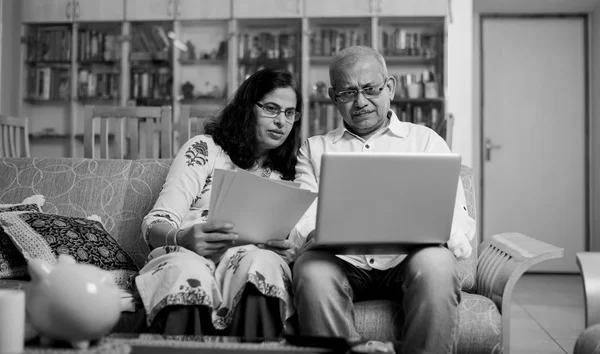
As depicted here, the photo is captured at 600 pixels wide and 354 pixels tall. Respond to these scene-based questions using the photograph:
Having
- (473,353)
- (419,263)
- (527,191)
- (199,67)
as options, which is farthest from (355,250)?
(527,191)

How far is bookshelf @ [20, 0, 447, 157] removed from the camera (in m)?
4.90

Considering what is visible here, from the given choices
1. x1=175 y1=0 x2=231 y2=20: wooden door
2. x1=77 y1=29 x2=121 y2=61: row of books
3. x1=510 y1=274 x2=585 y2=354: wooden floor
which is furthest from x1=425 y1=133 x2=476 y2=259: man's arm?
x1=77 y1=29 x2=121 y2=61: row of books

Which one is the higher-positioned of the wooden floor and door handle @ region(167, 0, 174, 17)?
door handle @ region(167, 0, 174, 17)

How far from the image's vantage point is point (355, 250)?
1.48 metres

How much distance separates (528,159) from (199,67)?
302 cm

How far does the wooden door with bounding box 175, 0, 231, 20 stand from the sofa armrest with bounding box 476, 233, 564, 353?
11.8ft

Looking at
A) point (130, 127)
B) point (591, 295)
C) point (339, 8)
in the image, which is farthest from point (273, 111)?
point (339, 8)

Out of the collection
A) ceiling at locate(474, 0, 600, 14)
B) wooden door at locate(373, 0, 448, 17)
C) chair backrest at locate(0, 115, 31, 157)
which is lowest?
chair backrest at locate(0, 115, 31, 157)

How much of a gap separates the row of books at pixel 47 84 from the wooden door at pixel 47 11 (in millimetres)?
409

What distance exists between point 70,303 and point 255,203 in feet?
1.94

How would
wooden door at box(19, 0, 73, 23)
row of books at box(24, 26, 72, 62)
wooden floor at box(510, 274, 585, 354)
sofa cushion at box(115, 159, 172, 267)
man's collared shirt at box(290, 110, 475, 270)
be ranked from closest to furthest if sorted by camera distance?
man's collared shirt at box(290, 110, 475, 270) → sofa cushion at box(115, 159, 172, 267) → wooden floor at box(510, 274, 585, 354) → wooden door at box(19, 0, 73, 23) → row of books at box(24, 26, 72, 62)

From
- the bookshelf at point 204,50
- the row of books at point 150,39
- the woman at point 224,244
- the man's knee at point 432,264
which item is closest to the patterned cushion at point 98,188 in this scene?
the woman at point 224,244

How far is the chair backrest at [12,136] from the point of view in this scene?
10.8ft

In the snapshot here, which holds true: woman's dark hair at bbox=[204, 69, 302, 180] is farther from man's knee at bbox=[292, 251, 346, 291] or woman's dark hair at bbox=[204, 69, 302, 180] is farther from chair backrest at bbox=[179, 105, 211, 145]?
chair backrest at bbox=[179, 105, 211, 145]
